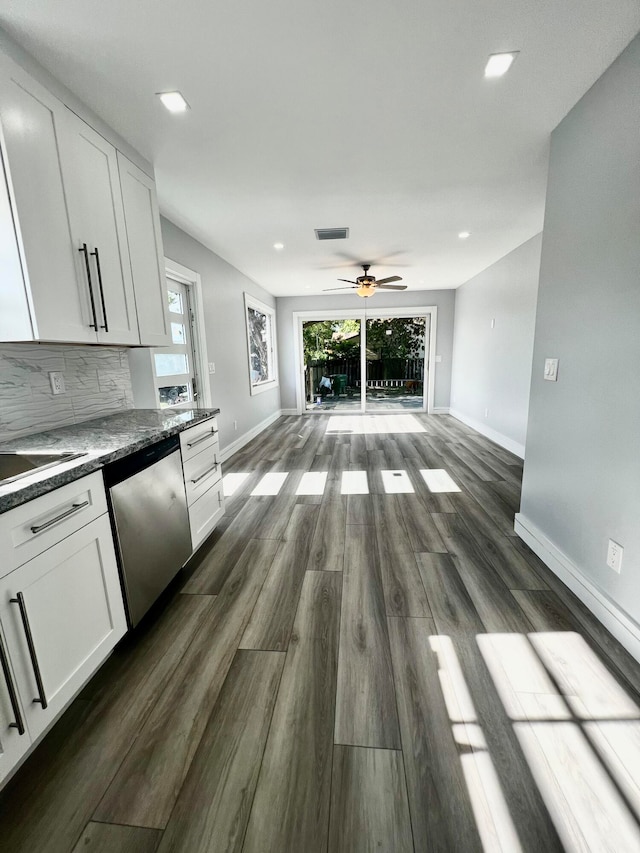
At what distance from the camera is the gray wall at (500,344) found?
13.5 feet

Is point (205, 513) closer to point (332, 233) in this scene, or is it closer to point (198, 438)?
point (198, 438)

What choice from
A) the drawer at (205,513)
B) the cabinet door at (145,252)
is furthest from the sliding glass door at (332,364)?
the drawer at (205,513)

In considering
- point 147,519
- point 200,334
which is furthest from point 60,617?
point 200,334

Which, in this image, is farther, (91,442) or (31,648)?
(91,442)

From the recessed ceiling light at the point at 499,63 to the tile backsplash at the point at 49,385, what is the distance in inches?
101

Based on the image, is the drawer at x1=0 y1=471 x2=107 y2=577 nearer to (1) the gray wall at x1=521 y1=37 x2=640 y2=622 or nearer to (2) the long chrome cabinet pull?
(2) the long chrome cabinet pull

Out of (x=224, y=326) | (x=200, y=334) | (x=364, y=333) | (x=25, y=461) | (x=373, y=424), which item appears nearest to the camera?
(x=25, y=461)

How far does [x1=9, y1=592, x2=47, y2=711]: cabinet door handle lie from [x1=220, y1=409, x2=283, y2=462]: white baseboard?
3077 millimetres

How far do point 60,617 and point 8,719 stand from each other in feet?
0.87

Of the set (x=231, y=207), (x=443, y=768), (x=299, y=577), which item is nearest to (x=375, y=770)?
(x=443, y=768)

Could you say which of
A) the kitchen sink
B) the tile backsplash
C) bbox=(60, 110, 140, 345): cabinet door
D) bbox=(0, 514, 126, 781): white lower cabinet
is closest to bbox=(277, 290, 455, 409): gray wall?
the tile backsplash

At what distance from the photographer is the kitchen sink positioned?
1.21 meters

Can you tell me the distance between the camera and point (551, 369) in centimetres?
208

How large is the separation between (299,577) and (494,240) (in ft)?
13.8
